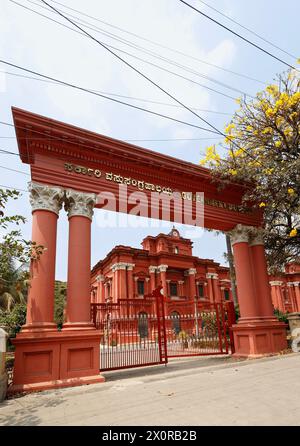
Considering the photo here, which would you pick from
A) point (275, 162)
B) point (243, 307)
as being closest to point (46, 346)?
point (243, 307)

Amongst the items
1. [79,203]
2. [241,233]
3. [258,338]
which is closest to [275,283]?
[241,233]

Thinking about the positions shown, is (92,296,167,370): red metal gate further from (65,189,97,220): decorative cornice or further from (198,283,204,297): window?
(198,283,204,297): window

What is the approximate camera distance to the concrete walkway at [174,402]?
388 cm

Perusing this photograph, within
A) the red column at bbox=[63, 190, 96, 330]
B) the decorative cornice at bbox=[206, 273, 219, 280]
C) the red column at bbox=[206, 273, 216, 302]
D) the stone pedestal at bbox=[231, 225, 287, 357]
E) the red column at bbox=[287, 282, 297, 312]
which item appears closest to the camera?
the red column at bbox=[63, 190, 96, 330]

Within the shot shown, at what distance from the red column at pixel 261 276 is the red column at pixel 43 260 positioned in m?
7.06

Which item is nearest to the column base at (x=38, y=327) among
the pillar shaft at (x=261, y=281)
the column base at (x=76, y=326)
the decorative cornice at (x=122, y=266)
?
the column base at (x=76, y=326)

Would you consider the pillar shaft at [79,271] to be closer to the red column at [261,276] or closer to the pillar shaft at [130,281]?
the red column at [261,276]

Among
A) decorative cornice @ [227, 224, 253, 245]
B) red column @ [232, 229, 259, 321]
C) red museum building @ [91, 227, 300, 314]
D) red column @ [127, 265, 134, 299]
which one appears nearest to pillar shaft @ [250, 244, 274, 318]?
red column @ [232, 229, 259, 321]

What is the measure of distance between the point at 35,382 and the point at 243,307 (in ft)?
22.6

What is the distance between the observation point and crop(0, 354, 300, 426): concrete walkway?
12.7 feet

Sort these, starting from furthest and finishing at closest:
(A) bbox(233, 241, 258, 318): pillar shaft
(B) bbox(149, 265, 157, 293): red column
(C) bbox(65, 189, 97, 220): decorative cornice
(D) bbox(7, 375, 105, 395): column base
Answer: (B) bbox(149, 265, 157, 293): red column < (A) bbox(233, 241, 258, 318): pillar shaft < (C) bbox(65, 189, 97, 220): decorative cornice < (D) bbox(7, 375, 105, 395): column base

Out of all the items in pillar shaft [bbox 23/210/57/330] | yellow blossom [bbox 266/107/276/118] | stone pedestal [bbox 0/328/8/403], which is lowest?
stone pedestal [bbox 0/328/8/403]

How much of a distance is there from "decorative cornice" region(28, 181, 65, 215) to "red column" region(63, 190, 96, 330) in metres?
0.37
